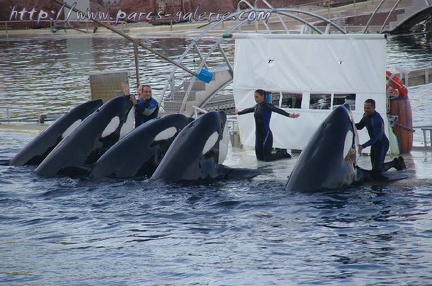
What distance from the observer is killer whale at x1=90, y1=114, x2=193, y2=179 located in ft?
51.4

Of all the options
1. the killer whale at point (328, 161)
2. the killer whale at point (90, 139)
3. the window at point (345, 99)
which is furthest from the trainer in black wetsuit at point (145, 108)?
the killer whale at point (328, 161)

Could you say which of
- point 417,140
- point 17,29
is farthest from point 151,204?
point 17,29

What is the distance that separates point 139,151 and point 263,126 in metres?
2.16

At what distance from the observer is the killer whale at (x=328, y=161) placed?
1429 cm

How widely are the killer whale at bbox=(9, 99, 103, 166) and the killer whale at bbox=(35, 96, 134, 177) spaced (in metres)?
0.66

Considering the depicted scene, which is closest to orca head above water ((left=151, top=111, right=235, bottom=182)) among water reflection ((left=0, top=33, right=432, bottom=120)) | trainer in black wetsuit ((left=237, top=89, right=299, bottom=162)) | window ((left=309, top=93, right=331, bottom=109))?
trainer in black wetsuit ((left=237, top=89, right=299, bottom=162))

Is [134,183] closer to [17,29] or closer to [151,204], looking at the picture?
[151,204]

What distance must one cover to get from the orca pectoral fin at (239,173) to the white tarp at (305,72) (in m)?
2.11

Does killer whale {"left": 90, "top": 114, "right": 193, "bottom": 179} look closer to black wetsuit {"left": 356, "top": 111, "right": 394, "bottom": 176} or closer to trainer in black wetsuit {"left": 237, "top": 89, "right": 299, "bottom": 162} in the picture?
trainer in black wetsuit {"left": 237, "top": 89, "right": 299, "bottom": 162}

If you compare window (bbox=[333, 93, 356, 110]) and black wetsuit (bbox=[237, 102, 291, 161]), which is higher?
window (bbox=[333, 93, 356, 110])

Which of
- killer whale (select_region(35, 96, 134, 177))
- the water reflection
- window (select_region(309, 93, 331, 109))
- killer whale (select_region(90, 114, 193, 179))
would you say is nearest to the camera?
killer whale (select_region(90, 114, 193, 179))

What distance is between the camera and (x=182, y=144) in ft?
50.0

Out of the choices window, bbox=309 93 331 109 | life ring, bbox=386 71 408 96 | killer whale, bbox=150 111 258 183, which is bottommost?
killer whale, bbox=150 111 258 183

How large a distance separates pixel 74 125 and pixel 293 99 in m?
3.90
